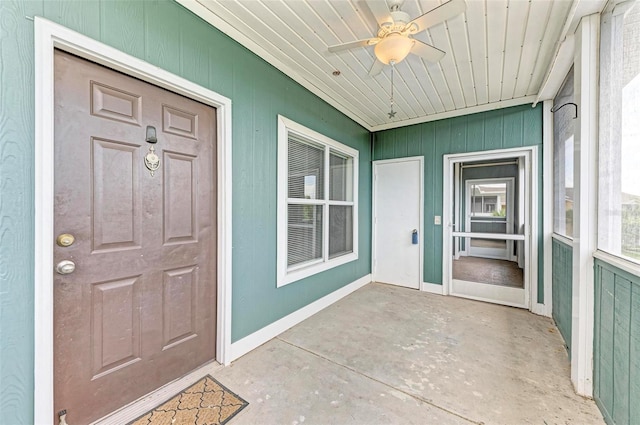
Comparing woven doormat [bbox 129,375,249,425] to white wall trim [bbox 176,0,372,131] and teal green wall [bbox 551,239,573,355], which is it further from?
teal green wall [bbox 551,239,573,355]

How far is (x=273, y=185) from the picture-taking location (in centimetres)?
243

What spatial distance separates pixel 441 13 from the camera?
146 cm

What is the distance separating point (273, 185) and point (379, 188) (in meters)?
2.38

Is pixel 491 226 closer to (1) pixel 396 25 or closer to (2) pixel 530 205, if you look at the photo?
(2) pixel 530 205

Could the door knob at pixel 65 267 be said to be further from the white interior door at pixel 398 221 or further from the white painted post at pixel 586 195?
the white interior door at pixel 398 221

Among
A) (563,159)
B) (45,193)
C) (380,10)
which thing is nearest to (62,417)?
(45,193)

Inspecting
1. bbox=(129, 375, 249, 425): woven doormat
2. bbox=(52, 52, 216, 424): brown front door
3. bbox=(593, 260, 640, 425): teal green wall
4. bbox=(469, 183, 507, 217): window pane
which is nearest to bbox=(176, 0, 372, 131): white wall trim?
bbox=(52, 52, 216, 424): brown front door

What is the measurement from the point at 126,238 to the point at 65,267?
0.98ft

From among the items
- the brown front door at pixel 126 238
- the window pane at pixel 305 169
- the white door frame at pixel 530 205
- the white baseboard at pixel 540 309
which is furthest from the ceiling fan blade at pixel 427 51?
the white baseboard at pixel 540 309

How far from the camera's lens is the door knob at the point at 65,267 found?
1279 mm

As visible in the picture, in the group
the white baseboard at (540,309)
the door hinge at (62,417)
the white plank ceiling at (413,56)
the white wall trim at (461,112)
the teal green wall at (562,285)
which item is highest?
the white plank ceiling at (413,56)

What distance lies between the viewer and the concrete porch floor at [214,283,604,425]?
154cm

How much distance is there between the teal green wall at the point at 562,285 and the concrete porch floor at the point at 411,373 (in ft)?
0.46

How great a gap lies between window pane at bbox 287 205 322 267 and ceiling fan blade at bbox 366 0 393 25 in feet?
5.90
